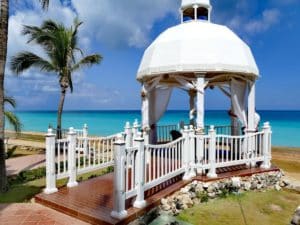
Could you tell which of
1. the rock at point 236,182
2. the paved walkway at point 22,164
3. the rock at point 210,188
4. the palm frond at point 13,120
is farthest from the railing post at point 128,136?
the palm frond at point 13,120

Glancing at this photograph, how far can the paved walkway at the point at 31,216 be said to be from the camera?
530 centimetres

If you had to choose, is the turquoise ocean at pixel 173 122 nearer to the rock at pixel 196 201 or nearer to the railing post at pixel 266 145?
the rock at pixel 196 201

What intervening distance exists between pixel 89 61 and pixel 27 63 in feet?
11.0

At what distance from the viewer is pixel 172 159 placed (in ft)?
24.5

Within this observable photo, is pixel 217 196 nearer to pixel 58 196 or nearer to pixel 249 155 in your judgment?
pixel 249 155

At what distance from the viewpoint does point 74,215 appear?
5555 millimetres

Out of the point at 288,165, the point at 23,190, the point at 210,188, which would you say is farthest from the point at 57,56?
the point at 288,165

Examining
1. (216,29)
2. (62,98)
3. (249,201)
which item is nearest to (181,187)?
(249,201)

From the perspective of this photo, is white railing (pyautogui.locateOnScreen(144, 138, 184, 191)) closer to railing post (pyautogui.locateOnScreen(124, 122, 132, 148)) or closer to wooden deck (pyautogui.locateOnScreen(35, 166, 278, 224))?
wooden deck (pyautogui.locateOnScreen(35, 166, 278, 224))

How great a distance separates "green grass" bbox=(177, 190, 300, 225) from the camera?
6.39 meters

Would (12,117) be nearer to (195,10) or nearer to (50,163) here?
(50,163)

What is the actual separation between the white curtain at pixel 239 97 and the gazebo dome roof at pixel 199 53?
0.37 m

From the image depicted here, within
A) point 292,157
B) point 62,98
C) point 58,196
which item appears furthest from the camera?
point 292,157

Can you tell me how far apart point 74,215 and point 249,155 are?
5784mm
